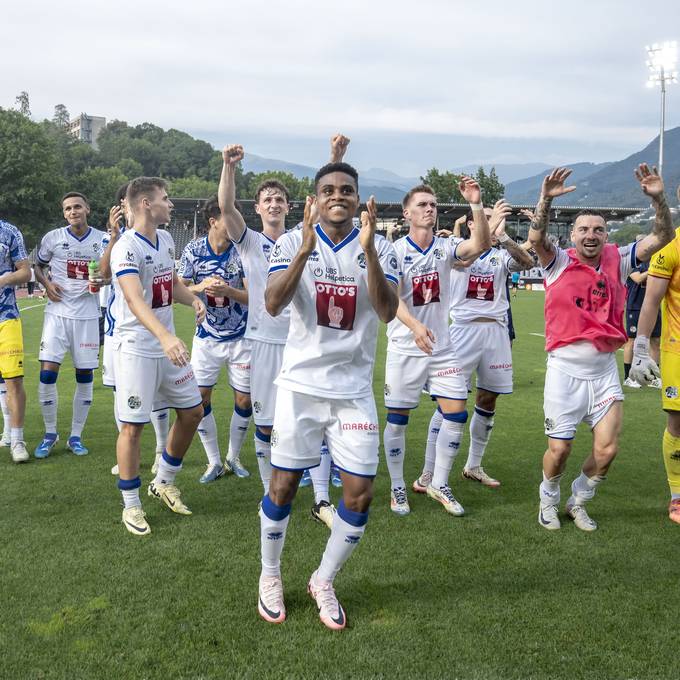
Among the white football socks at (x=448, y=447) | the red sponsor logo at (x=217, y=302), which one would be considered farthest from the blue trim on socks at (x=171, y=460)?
the white football socks at (x=448, y=447)

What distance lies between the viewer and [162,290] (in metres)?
5.48

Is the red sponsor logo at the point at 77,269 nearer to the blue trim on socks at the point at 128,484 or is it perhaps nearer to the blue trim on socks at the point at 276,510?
the blue trim on socks at the point at 128,484

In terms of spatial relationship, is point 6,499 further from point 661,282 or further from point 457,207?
point 457,207

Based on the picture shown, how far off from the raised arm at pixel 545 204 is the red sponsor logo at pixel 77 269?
5087mm

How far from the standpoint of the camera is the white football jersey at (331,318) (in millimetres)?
3854

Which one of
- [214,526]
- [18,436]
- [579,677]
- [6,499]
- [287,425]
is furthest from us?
[18,436]

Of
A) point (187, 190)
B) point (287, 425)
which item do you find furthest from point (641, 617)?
point (187, 190)

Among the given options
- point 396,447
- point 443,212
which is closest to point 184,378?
point 396,447

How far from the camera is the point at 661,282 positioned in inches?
216

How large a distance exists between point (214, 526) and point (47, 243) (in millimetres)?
4160

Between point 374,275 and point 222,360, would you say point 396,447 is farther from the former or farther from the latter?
point 374,275

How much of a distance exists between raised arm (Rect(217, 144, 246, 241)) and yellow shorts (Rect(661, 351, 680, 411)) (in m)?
3.69

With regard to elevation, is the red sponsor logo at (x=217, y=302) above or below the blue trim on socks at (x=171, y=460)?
above

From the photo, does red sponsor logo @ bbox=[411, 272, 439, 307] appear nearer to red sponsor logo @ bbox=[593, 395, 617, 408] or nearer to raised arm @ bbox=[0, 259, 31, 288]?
red sponsor logo @ bbox=[593, 395, 617, 408]
